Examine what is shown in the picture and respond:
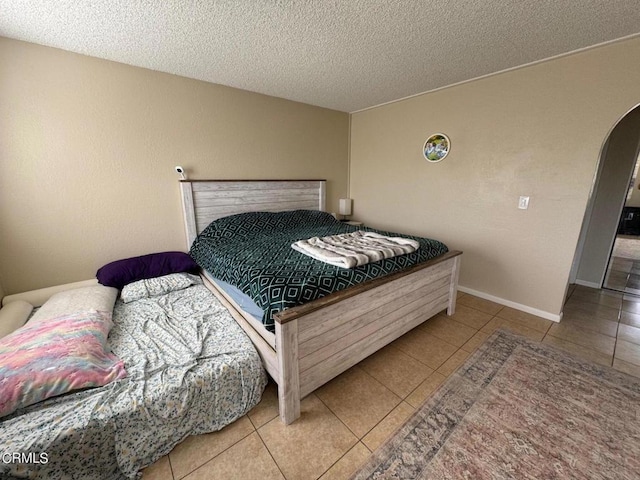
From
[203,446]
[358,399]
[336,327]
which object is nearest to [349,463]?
[358,399]

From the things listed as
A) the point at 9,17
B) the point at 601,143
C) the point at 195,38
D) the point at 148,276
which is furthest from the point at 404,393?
the point at 9,17

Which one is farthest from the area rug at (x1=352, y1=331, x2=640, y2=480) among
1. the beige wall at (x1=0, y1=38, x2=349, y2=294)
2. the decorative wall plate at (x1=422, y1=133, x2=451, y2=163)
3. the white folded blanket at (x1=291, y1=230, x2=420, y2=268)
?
the beige wall at (x1=0, y1=38, x2=349, y2=294)

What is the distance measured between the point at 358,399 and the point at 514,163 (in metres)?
2.56

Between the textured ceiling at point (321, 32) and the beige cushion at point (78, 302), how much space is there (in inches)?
73.2

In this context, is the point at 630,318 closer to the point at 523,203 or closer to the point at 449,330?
the point at 523,203

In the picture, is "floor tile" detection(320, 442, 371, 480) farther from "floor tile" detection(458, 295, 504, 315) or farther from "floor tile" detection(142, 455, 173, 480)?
"floor tile" detection(458, 295, 504, 315)

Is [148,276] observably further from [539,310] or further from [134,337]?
[539,310]

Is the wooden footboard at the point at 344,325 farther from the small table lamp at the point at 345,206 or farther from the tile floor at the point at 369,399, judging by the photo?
the small table lamp at the point at 345,206

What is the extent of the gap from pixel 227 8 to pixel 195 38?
0.48 m

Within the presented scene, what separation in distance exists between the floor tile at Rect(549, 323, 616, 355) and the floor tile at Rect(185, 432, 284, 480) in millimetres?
2497

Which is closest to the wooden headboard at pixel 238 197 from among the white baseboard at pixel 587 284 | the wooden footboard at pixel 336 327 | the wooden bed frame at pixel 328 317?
the wooden bed frame at pixel 328 317

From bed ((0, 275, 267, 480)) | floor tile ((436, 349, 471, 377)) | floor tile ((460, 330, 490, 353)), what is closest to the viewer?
bed ((0, 275, 267, 480))

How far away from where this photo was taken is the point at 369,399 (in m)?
1.64

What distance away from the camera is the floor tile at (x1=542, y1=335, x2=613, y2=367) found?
6.38 ft
